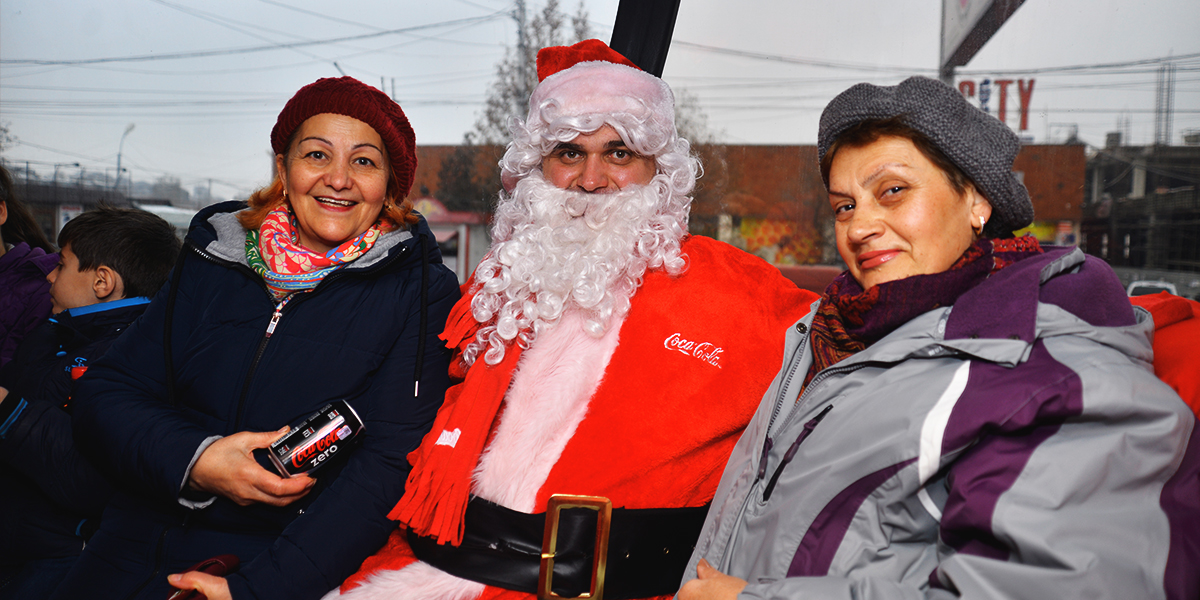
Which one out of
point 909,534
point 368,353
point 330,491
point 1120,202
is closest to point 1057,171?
point 1120,202

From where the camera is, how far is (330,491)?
1682 mm

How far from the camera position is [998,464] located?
36.7 inches

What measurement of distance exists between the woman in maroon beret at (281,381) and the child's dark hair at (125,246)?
847 mm

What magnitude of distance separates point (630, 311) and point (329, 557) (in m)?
0.96

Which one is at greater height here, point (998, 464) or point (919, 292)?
point (919, 292)

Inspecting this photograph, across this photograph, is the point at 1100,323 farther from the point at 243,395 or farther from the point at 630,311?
the point at 243,395

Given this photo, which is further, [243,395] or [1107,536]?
[243,395]

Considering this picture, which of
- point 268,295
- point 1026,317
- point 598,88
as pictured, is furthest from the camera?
point 598,88

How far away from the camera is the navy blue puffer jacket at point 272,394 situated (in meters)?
1.65

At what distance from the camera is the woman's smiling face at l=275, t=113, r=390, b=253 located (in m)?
1.90

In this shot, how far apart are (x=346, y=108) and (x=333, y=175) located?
→ 7.5 inches

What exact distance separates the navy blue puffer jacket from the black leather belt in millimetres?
231

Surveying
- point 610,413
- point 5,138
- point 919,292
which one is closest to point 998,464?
point 919,292

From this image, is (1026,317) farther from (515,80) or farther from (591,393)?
(515,80)
